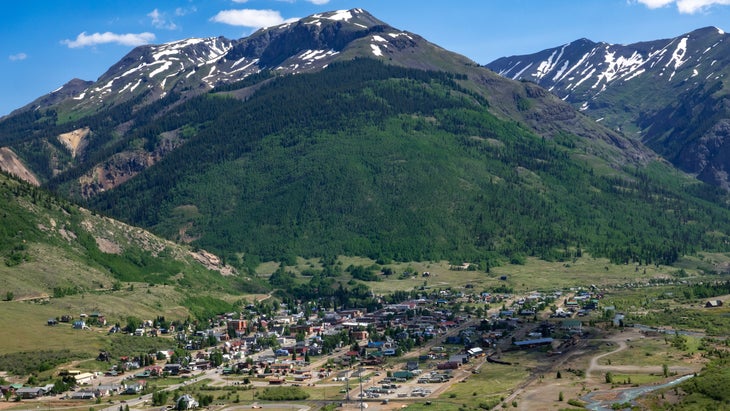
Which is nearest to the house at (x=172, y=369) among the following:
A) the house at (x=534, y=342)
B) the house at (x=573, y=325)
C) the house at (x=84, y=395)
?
the house at (x=84, y=395)

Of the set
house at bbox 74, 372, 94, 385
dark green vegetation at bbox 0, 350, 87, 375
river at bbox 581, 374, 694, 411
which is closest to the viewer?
river at bbox 581, 374, 694, 411

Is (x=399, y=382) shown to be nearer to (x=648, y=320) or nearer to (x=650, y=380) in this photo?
(x=650, y=380)

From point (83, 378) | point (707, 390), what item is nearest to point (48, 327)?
point (83, 378)

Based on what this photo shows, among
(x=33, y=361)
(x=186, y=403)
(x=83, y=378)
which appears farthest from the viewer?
(x=33, y=361)

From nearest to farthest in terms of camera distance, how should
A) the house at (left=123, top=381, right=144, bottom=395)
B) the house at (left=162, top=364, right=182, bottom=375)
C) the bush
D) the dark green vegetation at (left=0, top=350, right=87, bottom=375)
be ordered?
the bush
the house at (left=123, top=381, right=144, bottom=395)
the dark green vegetation at (left=0, top=350, right=87, bottom=375)
the house at (left=162, top=364, right=182, bottom=375)

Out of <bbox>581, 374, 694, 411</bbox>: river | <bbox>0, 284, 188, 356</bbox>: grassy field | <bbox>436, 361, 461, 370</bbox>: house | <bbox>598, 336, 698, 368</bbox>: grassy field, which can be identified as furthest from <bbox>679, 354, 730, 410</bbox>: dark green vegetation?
<bbox>0, 284, 188, 356</bbox>: grassy field

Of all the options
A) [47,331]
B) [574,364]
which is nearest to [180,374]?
[47,331]

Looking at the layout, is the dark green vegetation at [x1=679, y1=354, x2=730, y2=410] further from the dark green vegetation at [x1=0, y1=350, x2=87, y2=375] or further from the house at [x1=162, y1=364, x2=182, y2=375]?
the dark green vegetation at [x1=0, y1=350, x2=87, y2=375]

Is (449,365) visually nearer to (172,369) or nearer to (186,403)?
(172,369)

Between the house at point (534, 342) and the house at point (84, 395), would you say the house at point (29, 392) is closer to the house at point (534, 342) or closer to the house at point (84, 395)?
the house at point (84, 395)
